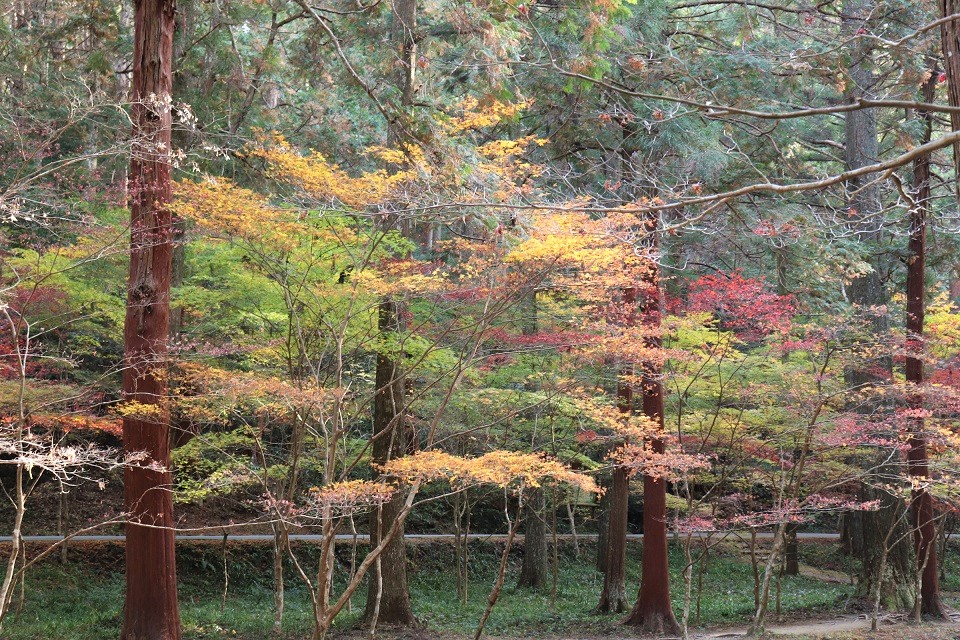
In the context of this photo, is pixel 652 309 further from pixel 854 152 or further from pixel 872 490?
pixel 872 490

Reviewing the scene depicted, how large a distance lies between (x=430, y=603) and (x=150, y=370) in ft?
29.8

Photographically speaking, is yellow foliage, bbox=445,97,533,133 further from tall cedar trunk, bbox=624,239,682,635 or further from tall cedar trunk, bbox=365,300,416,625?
tall cedar trunk, bbox=624,239,682,635

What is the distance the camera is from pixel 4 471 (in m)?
17.1

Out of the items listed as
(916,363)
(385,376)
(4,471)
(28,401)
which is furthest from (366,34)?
(4,471)

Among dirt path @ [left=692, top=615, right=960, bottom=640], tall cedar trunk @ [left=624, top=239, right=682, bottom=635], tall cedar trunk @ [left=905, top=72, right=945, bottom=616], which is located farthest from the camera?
tall cedar trunk @ [left=905, top=72, right=945, bottom=616]

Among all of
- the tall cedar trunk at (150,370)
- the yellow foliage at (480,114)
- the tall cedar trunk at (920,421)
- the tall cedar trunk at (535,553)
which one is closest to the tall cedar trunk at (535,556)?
the tall cedar trunk at (535,553)

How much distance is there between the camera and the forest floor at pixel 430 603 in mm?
11750

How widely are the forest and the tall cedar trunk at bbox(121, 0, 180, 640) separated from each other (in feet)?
0.11

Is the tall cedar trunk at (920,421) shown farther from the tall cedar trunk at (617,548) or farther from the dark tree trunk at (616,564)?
the dark tree trunk at (616,564)

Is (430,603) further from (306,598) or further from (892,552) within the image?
(892,552)

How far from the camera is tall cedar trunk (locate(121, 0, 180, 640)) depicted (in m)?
8.65

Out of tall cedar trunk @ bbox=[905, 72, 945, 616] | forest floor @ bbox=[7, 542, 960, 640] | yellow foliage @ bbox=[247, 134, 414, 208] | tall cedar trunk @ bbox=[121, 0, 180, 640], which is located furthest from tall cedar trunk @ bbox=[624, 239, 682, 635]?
tall cedar trunk @ bbox=[121, 0, 180, 640]

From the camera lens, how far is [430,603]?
1596cm

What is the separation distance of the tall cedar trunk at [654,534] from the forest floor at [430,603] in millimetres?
510
